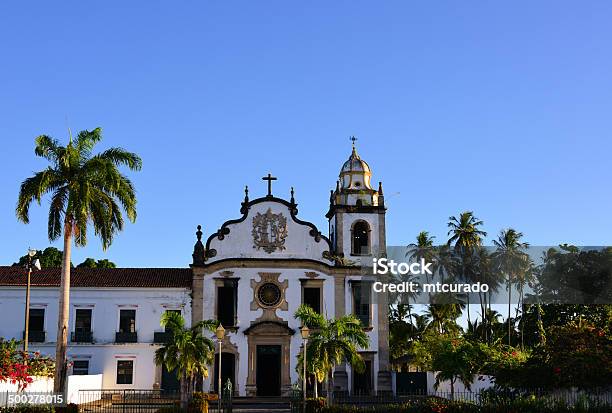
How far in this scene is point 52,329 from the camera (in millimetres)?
39094

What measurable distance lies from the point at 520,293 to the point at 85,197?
106ft

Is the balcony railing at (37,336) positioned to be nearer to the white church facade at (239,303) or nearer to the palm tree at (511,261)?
the white church facade at (239,303)

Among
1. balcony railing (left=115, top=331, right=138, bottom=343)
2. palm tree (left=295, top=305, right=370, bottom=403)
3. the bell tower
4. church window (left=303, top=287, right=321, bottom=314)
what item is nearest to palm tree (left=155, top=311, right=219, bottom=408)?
palm tree (left=295, top=305, right=370, bottom=403)

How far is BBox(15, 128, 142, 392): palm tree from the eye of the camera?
2980 centimetres

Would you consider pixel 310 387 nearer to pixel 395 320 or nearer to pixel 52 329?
pixel 52 329

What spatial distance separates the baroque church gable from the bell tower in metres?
1.10

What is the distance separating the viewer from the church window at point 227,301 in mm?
39625

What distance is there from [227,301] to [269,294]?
7.32ft

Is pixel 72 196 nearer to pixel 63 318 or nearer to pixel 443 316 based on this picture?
pixel 63 318

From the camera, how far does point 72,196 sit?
2983 centimetres

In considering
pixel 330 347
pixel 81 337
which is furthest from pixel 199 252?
pixel 330 347

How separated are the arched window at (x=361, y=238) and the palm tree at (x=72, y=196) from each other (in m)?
14.4

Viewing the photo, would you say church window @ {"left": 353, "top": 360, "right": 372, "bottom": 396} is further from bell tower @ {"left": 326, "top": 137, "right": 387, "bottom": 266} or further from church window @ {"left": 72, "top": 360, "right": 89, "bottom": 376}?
church window @ {"left": 72, "top": 360, "right": 89, "bottom": 376}

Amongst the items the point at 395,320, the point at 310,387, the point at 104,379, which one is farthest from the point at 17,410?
the point at 395,320
